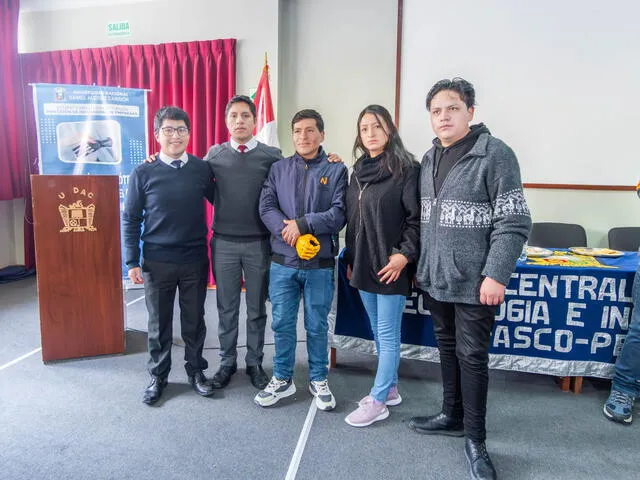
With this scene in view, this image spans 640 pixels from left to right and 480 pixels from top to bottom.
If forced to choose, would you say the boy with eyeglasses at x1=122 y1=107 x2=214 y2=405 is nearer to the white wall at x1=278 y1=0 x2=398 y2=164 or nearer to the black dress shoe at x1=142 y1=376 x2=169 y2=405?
the black dress shoe at x1=142 y1=376 x2=169 y2=405

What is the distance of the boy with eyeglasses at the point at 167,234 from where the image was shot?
6.46 ft

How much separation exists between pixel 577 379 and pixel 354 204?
58.3 inches

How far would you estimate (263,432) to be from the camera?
70.1 inches

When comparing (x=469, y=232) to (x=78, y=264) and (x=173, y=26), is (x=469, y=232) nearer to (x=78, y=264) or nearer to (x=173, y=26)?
(x=78, y=264)

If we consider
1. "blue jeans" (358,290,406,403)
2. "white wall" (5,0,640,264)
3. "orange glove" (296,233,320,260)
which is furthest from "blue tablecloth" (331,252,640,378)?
"white wall" (5,0,640,264)

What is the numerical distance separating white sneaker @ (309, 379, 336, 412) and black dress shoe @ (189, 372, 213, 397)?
0.50 m

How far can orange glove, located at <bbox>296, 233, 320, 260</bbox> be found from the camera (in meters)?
1.79

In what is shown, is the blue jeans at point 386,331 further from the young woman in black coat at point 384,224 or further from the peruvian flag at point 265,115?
the peruvian flag at point 265,115

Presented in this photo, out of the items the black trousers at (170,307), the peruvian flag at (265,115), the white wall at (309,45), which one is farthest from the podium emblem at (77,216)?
the white wall at (309,45)

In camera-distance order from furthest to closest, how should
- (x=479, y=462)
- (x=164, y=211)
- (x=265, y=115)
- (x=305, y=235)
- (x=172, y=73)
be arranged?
1. (x=172, y=73)
2. (x=265, y=115)
3. (x=164, y=211)
4. (x=305, y=235)
5. (x=479, y=462)

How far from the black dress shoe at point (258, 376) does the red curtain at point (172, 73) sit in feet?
7.12

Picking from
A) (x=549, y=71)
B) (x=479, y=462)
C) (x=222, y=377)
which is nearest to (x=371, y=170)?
(x=479, y=462)

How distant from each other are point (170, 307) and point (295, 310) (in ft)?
2.02

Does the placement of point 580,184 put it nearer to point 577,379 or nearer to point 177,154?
point 577,379
